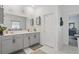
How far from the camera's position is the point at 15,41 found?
3.11 metres

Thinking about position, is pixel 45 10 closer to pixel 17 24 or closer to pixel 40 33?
pixel 40 33

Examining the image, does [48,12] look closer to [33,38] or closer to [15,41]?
[33,38]

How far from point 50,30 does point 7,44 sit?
2094 mm

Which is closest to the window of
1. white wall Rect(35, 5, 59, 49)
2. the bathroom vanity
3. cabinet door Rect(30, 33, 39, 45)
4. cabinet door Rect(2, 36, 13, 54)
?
the bathroom vanity

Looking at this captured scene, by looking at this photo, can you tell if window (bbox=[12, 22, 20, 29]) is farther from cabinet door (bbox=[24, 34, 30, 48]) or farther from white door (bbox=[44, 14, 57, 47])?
white door (bbox=[44, 14, 57, 47])

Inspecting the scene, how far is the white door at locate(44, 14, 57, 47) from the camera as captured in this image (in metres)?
3.85

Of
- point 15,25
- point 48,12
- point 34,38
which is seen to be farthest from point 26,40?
point 48,12

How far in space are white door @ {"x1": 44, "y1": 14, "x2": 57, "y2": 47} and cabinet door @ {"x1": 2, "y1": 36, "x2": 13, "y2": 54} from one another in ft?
6.06

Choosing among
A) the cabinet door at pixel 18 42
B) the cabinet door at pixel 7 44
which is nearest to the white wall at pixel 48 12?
the cabinet door at pixel 18 42

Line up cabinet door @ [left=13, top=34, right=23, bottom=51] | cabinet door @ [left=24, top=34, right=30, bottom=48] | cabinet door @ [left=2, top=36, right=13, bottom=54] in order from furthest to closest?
cabinet door @ [left=24, top=34, right=30, bottom=48] → cabinet door @ [left=13, top=34, right=23, bottom=51] → cabinet door @ [left=2, top=36, right=13, bottom=54]

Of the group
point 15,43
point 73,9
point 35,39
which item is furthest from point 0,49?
point 73,9

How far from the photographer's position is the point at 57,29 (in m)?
3.68

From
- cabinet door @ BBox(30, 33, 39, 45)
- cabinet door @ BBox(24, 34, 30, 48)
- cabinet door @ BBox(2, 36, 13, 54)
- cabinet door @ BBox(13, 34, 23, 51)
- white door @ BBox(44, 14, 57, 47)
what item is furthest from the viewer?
cabinet door @ BBox(30, 33, 39, 45)

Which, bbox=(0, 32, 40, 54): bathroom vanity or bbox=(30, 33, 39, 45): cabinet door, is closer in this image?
bbox=(0, 32, 40, 54): bathroom vanity
